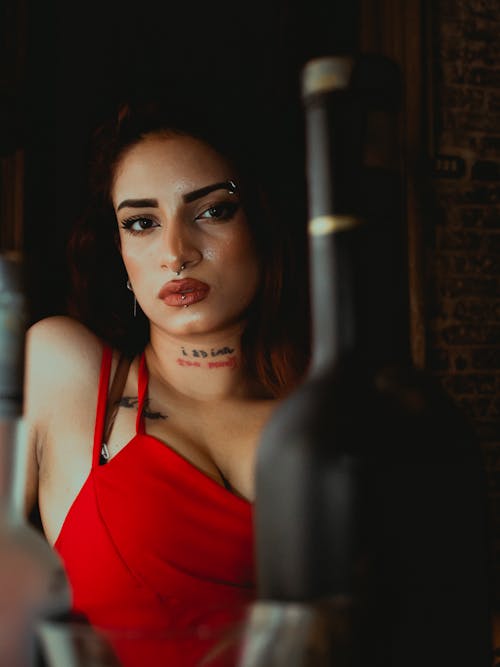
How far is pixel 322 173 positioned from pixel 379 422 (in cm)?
12

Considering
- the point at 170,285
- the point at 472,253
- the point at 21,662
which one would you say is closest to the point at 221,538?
the point at 170,285

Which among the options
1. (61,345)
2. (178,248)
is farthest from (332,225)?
(61,345)

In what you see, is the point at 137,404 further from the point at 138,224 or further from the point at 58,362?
the point at 138,224

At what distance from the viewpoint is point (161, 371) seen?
121cm

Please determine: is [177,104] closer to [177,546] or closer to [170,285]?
[170,285]

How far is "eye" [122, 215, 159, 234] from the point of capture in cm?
108

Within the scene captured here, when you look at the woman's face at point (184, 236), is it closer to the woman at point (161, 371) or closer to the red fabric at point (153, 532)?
the woman at point (161, 371)

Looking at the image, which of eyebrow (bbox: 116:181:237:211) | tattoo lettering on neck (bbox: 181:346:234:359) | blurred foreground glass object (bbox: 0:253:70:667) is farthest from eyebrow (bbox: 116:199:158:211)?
blurred foreground glass object (bbox: 0:253:70:667)

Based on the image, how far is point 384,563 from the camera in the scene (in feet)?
1.17

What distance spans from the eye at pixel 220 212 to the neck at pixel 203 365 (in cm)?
17

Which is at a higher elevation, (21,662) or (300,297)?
(300,297)

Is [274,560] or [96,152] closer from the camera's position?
[274,560]

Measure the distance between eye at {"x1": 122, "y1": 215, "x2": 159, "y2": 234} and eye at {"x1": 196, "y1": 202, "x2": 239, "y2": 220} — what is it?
67 millimetres

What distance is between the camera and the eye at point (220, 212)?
1078 millimetres
